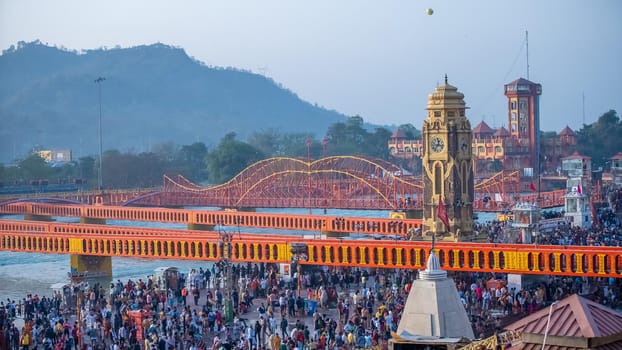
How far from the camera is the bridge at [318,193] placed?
364 feet

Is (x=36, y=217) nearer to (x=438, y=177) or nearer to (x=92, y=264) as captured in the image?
(x=92, y=264)

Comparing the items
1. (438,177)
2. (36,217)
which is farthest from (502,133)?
(438,177)

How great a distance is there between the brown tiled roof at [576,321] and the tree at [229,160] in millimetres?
151101

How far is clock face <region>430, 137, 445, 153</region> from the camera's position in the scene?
57547 mm

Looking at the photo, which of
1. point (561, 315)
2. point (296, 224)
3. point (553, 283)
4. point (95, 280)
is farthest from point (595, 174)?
point (561, 315)

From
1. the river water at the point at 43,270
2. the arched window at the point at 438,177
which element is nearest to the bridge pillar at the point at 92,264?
the river water at the point at 43,270

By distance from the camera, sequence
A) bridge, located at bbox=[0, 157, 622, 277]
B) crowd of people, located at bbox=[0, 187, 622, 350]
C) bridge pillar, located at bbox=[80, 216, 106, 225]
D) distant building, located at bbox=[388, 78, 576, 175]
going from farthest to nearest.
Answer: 1. distant building, located at bbox=[388, 78, 576, 175]
2. bridge pillar, located at bbox=[80, 216, 106, 225]
3. bridge, located at bbox=[0, 157, 622, 277]
4. crowd of people, located at bbox=[0, 187, 622, 350]

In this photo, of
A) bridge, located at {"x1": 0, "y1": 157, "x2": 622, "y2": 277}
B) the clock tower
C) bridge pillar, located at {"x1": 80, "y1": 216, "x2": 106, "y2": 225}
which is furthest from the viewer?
bridge pillar, located at {"x1": 80, "y1": 216, "x2": 106, "y2": 225}

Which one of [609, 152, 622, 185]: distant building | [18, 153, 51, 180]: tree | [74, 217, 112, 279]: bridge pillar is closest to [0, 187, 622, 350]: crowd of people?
[74, 217, 112, 279]: bridge pillar

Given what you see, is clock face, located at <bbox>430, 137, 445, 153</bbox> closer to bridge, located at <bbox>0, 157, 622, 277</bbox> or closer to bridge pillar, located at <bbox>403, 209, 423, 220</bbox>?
bridge, located at <bbox>0, 157, 622, 277</bbox>

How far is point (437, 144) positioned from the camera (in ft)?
189

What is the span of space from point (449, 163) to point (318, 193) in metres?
68.8

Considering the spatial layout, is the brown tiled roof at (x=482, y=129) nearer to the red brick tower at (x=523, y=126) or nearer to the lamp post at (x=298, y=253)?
the red brick tower at (x=523, y=126)

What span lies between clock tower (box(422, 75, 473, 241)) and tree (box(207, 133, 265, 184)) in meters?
110
